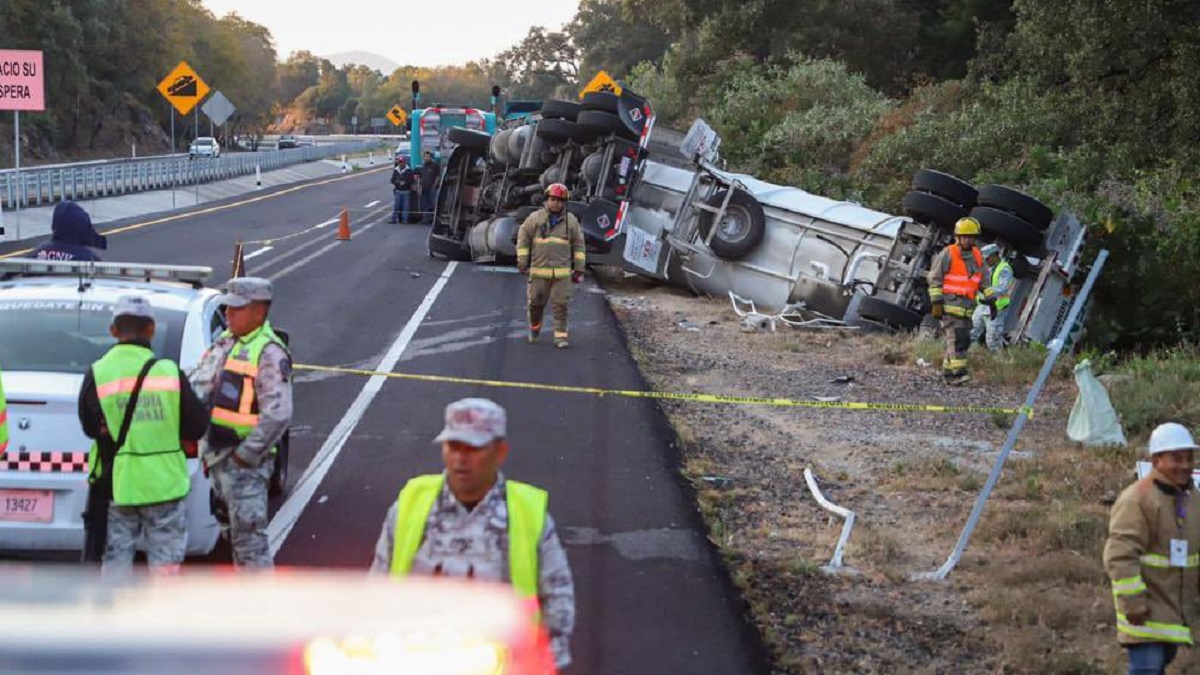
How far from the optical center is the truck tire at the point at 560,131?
22.0 meters

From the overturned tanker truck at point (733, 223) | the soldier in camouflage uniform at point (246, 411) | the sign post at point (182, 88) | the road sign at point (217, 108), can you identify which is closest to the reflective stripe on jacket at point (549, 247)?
the overturned tanker truck at point (733, 223)

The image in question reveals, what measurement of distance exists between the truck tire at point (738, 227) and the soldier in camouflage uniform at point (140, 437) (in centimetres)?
1405

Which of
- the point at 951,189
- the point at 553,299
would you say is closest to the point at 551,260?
the point at 553,299

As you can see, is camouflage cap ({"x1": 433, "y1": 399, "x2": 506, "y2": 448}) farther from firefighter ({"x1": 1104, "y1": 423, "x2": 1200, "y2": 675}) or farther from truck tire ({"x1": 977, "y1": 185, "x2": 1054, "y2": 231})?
truck tire ({"x1": 977, "y1": 185, "x2": 1054, "y2": 231})

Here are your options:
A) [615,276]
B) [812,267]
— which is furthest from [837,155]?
[812,267]

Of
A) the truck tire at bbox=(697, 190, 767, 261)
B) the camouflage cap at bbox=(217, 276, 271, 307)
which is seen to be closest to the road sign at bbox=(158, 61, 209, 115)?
the truck tire at bbox=(697, 190, 767, 261)

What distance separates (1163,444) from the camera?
5875 millimetres

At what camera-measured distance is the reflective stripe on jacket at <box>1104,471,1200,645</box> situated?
5828mm

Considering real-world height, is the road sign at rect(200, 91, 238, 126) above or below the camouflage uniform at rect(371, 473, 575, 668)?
below

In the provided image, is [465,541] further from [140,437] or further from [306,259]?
[306,259]

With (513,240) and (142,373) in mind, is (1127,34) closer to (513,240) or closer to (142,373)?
(513,240)

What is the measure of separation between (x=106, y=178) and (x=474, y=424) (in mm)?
37492

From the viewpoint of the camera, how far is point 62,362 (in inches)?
306

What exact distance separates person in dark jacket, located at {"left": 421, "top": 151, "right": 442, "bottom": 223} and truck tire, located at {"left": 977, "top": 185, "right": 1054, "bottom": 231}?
58.2 ft
